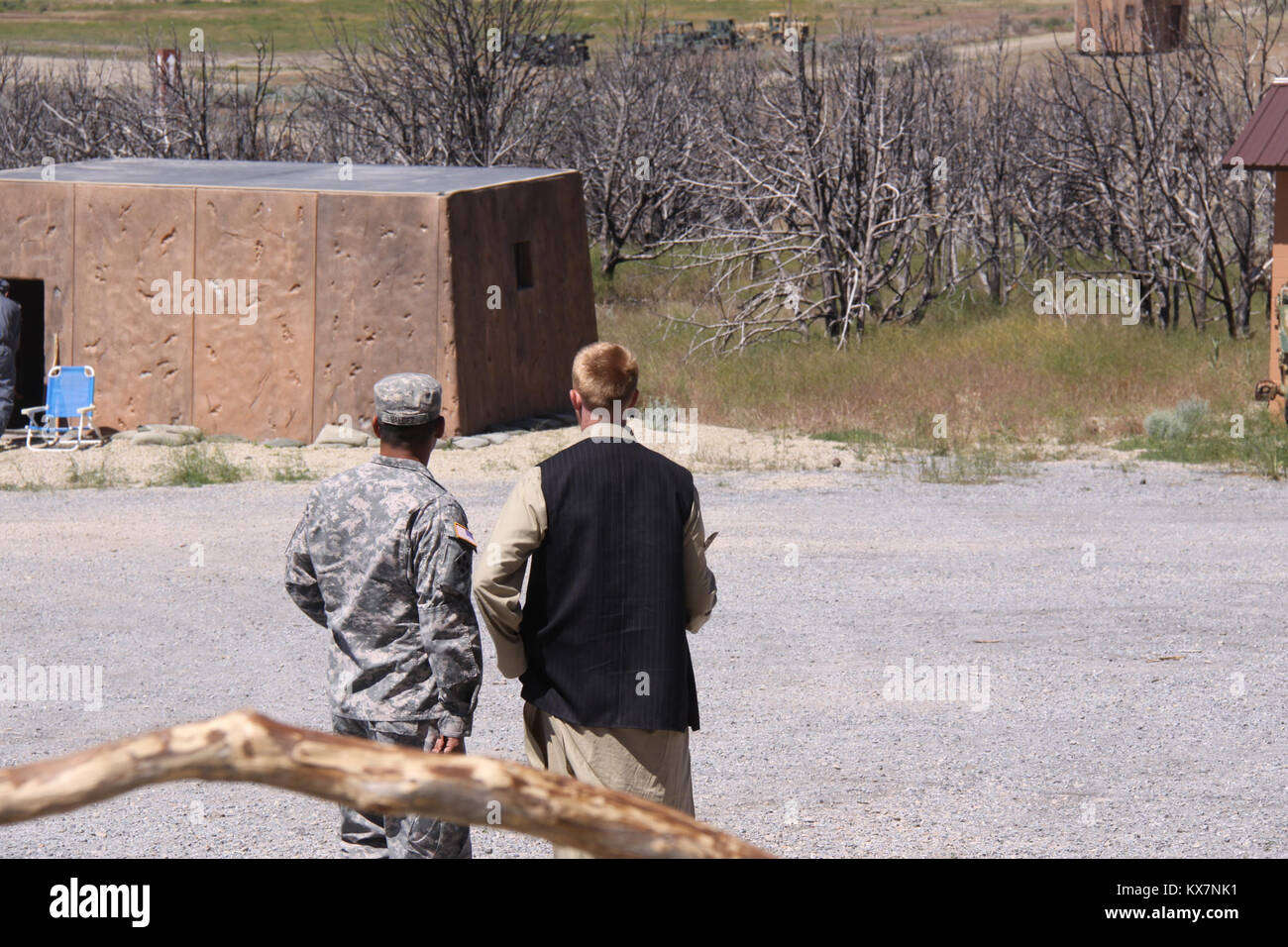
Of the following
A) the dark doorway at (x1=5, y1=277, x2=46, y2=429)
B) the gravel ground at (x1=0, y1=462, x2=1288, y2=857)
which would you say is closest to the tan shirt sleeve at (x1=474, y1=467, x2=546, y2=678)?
the gravel ground at (x1=0, y1=462, x2=1288, y2=857)

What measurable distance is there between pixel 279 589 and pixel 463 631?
573 centimetres

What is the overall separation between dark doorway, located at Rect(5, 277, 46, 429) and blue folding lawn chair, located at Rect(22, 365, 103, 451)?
0.76 metres

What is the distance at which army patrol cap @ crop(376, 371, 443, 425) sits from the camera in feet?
13.4

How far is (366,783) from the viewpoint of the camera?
2217 millimetres

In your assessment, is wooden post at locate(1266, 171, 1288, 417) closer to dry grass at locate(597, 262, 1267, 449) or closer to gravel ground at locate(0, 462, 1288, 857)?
dry grass at locate(597, 262, 1267, 449)

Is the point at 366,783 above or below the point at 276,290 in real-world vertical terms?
below

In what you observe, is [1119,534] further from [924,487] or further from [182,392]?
[182,392]

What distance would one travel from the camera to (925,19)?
7469 centimetres

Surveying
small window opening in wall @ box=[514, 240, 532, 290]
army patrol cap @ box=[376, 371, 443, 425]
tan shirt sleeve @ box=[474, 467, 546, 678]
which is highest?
small window opening in wall @ box=[514, 240, 532, 290]

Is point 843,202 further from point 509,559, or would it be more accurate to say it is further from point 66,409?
point 509,559

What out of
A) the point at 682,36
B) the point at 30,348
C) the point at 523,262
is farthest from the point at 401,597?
the point at 682,36

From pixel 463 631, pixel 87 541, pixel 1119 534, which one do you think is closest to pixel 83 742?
pixel 463 631

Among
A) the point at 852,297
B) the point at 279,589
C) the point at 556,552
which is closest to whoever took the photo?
the point at 556,552

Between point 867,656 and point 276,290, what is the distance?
8017 mm
